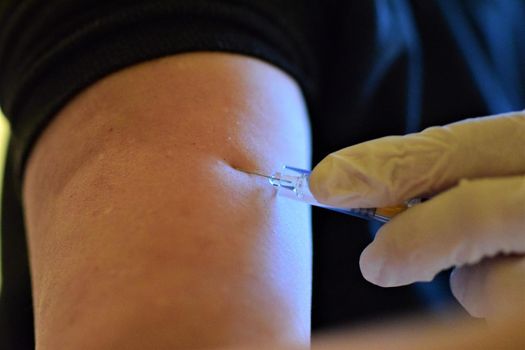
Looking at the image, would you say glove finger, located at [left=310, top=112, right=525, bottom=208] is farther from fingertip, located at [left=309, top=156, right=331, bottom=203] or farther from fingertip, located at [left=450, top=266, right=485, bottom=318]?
fingertip, located at [left=450, top=266, right=485, bottom=318]

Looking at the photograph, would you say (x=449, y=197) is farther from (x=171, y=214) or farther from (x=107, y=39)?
(x=107, y=39)

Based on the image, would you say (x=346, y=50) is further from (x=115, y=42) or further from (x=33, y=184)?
(x=33, y=184)

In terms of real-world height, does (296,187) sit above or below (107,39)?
below

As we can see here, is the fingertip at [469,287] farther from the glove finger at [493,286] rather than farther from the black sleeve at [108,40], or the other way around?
the black sleeve at [108,40]

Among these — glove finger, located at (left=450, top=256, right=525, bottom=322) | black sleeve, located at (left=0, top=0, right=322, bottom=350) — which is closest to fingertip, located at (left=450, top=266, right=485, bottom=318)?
glove finger, located at (left=450, top=256, right=525, bottom=322)

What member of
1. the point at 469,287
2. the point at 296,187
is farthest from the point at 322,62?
the point at 469,287

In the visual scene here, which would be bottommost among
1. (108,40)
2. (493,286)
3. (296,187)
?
(493,286)

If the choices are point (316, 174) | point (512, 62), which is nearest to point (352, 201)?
point (316, 174)

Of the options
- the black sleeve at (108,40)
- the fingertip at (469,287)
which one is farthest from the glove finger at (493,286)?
the black sleeve at (108,40)
